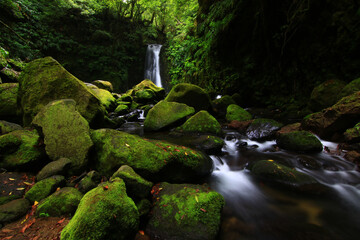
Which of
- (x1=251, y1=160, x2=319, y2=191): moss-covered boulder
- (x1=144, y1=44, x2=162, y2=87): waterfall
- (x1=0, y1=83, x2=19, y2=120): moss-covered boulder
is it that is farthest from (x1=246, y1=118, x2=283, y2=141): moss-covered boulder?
(x1=144, y1=44, x2=162, y2=87): waterfall

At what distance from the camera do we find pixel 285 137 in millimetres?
4578

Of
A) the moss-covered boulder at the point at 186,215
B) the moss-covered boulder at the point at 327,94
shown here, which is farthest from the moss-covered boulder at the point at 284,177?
the moss-covered boulder at the point at 327,94

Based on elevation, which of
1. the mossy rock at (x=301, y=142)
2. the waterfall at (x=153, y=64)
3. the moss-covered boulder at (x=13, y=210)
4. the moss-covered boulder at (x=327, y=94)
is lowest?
the moss-covered boulder at (x=13, y=210)

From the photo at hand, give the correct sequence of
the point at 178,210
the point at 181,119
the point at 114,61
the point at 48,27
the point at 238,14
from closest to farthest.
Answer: the point at 178,210, the point at 181,119, the point at 238,14, the point at 48,27, the point at 114,61

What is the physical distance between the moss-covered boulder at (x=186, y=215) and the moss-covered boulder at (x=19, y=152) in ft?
7.54

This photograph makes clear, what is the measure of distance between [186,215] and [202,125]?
401 centimetres

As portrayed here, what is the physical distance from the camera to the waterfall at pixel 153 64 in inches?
906

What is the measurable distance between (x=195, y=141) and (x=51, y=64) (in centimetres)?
480

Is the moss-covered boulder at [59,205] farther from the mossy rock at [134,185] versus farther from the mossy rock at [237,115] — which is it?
the mossy rock at [237,115]

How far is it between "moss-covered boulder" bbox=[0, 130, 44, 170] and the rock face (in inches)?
265

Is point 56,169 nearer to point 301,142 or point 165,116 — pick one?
point 165,116

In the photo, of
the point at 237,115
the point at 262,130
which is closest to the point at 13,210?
the point at 262,130

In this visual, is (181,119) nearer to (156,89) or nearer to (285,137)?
(285,137)

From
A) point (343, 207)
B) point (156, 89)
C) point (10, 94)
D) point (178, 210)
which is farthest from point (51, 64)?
point (156, 89)
